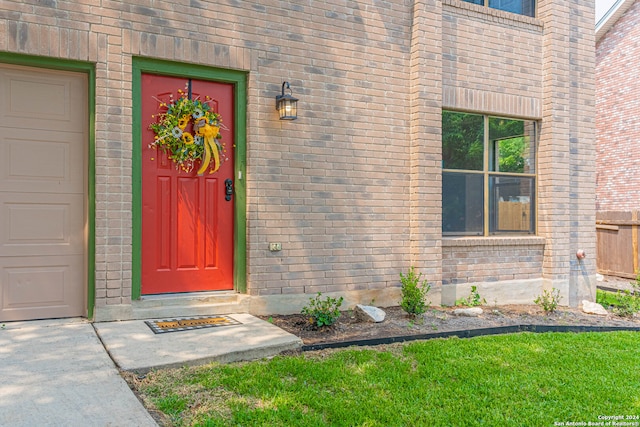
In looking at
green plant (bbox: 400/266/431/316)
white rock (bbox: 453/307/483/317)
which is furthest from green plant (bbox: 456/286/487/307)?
green plant (bbox: 400/266/431/316)

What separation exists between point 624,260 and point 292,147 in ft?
30.1

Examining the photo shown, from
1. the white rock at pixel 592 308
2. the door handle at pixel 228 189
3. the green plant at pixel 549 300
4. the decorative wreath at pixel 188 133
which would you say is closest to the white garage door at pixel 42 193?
the decorative wreath at pixel 188 133

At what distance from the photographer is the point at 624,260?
11477 millimetres

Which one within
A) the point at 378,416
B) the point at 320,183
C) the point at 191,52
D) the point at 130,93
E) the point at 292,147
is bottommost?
the point at 378,416

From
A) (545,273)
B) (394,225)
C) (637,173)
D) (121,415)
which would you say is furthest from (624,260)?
(121,415)

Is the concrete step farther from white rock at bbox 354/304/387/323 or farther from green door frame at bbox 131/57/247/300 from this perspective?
white rock at bbox 354/304/387/323

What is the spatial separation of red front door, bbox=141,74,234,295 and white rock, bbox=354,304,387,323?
146cm

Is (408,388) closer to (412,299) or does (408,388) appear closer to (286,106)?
(412,299)

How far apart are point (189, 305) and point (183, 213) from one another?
973 mm

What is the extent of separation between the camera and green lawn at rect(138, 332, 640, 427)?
3.20 meters

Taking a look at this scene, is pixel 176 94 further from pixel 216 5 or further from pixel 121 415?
pixel 121 415

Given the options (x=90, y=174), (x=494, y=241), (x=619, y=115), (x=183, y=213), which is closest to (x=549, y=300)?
(x=494, y=241)

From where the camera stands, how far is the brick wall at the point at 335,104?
502cm

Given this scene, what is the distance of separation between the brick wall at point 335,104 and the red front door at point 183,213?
26 centimetres
